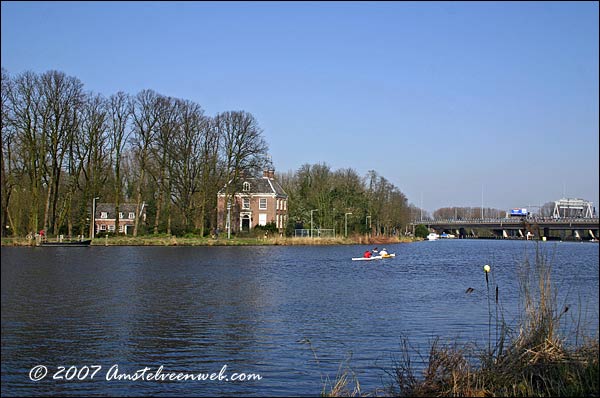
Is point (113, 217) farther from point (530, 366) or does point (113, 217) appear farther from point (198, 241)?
point (530, 366)

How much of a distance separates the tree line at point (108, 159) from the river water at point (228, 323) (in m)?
20.6

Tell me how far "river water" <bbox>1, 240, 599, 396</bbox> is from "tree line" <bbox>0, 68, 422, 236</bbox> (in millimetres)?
20585

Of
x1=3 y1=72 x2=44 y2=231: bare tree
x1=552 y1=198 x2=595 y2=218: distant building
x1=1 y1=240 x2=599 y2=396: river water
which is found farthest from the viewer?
x1=3 y1=72 x2=44 y2=231: bare tree

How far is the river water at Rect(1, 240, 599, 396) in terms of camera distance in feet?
40.8

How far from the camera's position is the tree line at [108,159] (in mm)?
→ 51844

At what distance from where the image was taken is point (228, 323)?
62.6 ft

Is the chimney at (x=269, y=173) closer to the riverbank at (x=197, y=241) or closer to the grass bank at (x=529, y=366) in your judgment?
the riverbank at (x=197, y=241)

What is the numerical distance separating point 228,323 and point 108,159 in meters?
44.5

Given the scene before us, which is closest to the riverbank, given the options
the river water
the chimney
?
the chimney

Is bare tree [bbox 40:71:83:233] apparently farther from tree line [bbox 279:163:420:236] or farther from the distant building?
the distant building

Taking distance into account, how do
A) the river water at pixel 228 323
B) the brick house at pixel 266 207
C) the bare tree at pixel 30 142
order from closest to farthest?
the river water at pixel 228 323, the bare tree at pixel 30 142, the brick house at pixel 266 207

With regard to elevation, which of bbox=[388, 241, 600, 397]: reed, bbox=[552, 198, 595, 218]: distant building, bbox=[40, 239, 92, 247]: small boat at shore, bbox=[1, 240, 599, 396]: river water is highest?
bbox=[552, 198, 595, 218]: distant building

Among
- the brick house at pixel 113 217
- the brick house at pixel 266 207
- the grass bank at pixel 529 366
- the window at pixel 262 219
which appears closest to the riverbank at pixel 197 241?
the brick house at pixel 266 207

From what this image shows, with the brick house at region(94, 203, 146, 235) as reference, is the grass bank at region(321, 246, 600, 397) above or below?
below
